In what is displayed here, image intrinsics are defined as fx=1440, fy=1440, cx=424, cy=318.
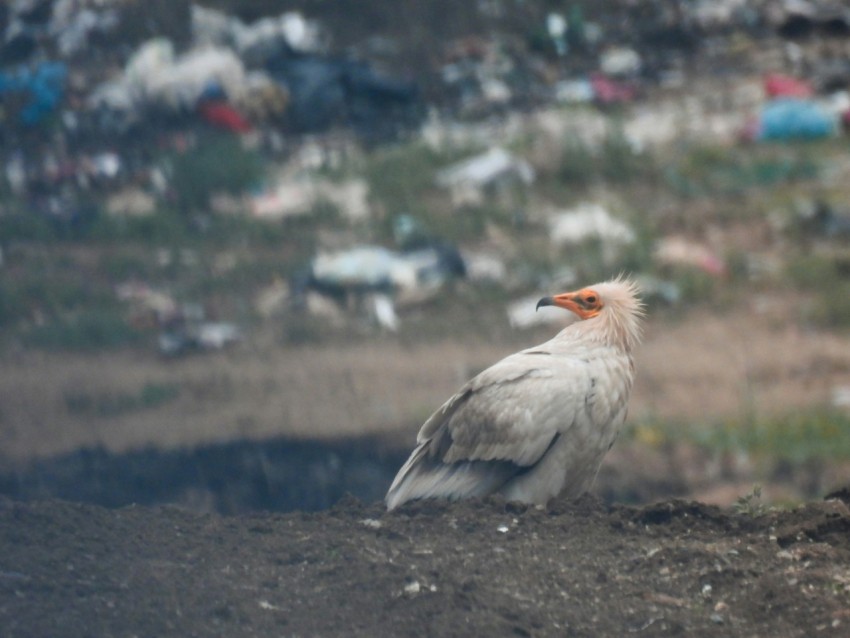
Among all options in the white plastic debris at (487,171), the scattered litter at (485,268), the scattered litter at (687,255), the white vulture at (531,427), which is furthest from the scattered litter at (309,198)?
the white vulture at (531,427)

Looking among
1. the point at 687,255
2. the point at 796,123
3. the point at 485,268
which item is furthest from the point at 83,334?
the point at 796,123

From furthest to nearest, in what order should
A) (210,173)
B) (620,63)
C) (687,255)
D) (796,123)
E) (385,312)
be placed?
(620,63)
(796,123)
(210,173)
(687,255)
(385,312)

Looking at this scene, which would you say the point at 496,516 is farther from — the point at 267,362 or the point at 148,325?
the point at 148,325

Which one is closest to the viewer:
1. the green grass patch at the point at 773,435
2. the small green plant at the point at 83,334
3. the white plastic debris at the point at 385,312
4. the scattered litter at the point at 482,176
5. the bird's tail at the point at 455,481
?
the bird's tail at the point at 455,481

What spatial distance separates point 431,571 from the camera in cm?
468

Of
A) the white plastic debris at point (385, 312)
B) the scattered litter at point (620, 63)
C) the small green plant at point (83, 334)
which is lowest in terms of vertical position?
the white plastic debris at point (385, 312)

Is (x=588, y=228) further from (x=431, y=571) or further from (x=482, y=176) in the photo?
(x=431, y=571)

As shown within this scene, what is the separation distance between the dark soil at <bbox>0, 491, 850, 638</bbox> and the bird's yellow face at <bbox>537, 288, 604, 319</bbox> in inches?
43.0

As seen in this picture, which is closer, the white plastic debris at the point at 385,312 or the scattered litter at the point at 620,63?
the white plastic debris at the point at 385,312

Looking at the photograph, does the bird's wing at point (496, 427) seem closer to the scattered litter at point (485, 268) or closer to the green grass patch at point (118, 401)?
the green grass patch at point (118, 401)

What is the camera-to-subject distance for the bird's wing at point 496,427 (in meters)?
5.77

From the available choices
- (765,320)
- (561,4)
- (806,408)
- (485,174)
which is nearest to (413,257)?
(485,174)

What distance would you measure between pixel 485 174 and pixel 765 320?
3.03 m

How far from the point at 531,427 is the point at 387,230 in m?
5.79
